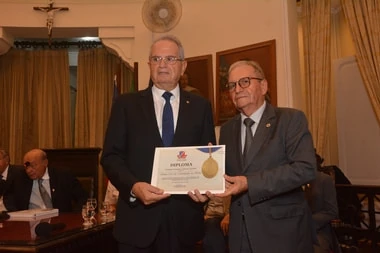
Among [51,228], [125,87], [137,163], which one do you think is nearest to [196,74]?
[125,87]

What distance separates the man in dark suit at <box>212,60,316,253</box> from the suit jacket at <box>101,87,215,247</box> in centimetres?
20

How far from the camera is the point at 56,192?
4.62 meters

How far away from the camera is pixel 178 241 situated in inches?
77.6

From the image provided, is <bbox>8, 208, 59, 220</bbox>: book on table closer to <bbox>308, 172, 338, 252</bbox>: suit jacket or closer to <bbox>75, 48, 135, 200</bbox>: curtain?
<bbox>308, 172, 338, 252</bbox>: suit jacket

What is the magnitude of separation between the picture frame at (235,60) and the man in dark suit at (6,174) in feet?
9.14

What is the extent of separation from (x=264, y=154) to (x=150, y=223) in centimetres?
64

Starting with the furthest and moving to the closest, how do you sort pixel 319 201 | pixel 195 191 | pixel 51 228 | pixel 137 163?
pixel 319 201, pixel 51 228, pixel 137 163, pixel 195 191

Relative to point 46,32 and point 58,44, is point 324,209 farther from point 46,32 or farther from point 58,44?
point 58,44

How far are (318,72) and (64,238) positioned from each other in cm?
496

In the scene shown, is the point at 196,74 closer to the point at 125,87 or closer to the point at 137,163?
the point at 125,87

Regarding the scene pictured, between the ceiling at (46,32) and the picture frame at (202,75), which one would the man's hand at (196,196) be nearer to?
the picture frame at (202,75)

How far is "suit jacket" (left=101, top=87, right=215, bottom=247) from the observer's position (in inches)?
77.5

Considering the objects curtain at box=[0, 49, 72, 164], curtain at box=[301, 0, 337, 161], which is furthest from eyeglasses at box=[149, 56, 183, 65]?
curtain at box=[0, 49, 72, 164]

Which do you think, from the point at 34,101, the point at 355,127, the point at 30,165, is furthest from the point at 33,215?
the point at 34,101
